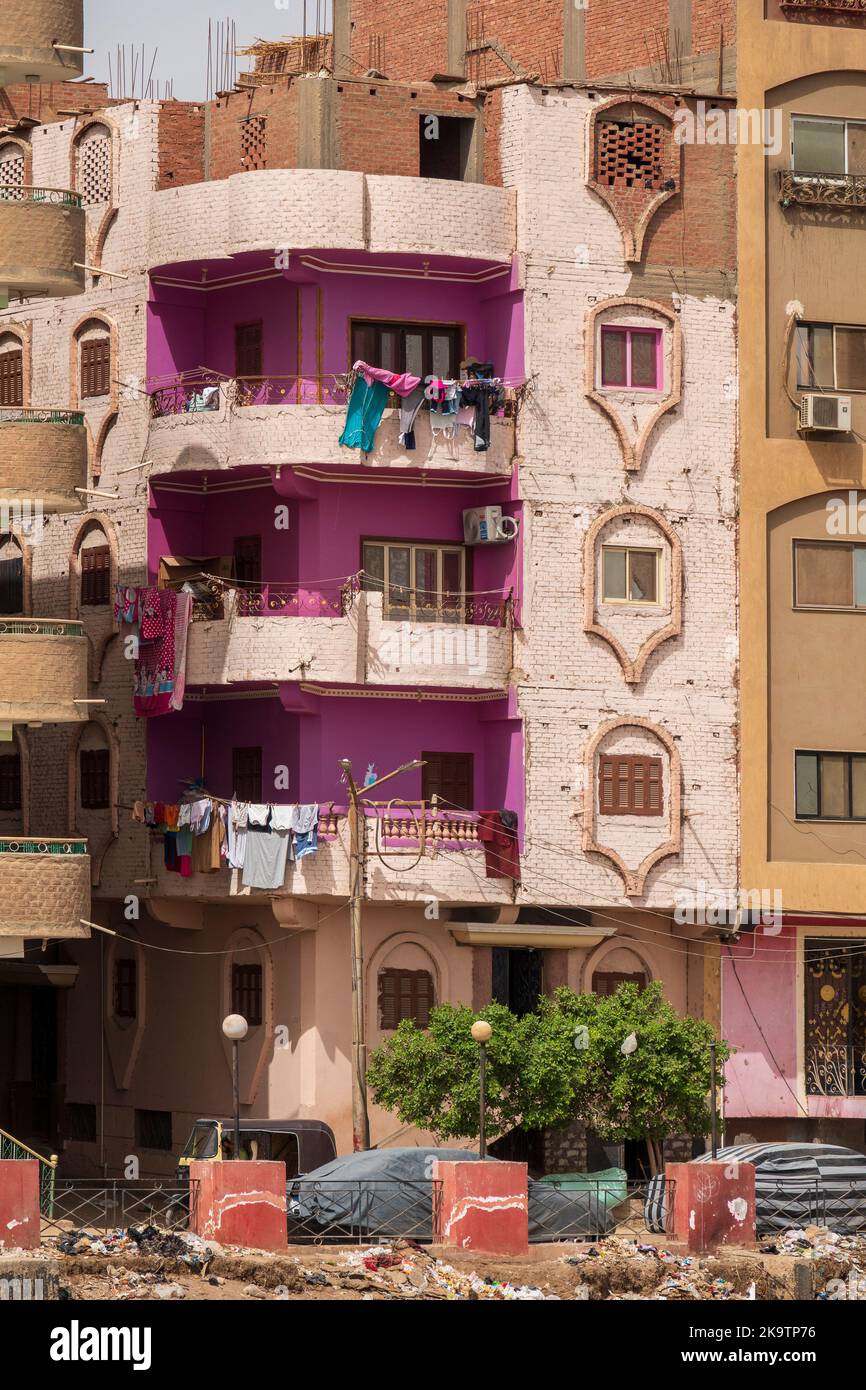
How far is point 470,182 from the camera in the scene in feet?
215

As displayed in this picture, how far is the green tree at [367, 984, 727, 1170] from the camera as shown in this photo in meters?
61.2

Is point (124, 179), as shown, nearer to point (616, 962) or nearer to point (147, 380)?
point (147, 380)

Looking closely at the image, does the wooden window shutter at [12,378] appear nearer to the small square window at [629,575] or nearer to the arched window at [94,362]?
the arched window at [94,362]

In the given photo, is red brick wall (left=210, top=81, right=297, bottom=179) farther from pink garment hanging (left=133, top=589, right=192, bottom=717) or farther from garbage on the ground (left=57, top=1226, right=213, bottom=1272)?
garbage on the ground (left=57, top=1226, right=213, bottom=1272)

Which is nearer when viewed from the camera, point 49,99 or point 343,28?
point 49,99

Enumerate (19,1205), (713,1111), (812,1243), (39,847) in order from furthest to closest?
1. (39,847)
2. (713,1111)
3. (812,1243)
4. (19,1205)

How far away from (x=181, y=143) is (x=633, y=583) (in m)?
11.5

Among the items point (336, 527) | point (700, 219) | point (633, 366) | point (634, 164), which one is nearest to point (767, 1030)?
point (336, 527)

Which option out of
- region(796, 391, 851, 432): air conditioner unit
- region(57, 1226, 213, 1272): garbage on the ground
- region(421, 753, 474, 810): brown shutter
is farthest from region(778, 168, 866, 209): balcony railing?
region(57, 1226, 213, 1272): garbage on the ground

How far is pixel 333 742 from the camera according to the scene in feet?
214

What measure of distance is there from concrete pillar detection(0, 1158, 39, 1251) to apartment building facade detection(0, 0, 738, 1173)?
12.5 meters

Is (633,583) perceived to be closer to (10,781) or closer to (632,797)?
(632,797)

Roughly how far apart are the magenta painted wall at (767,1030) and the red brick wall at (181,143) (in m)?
17.1

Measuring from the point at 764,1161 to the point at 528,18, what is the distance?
23.9 metres
